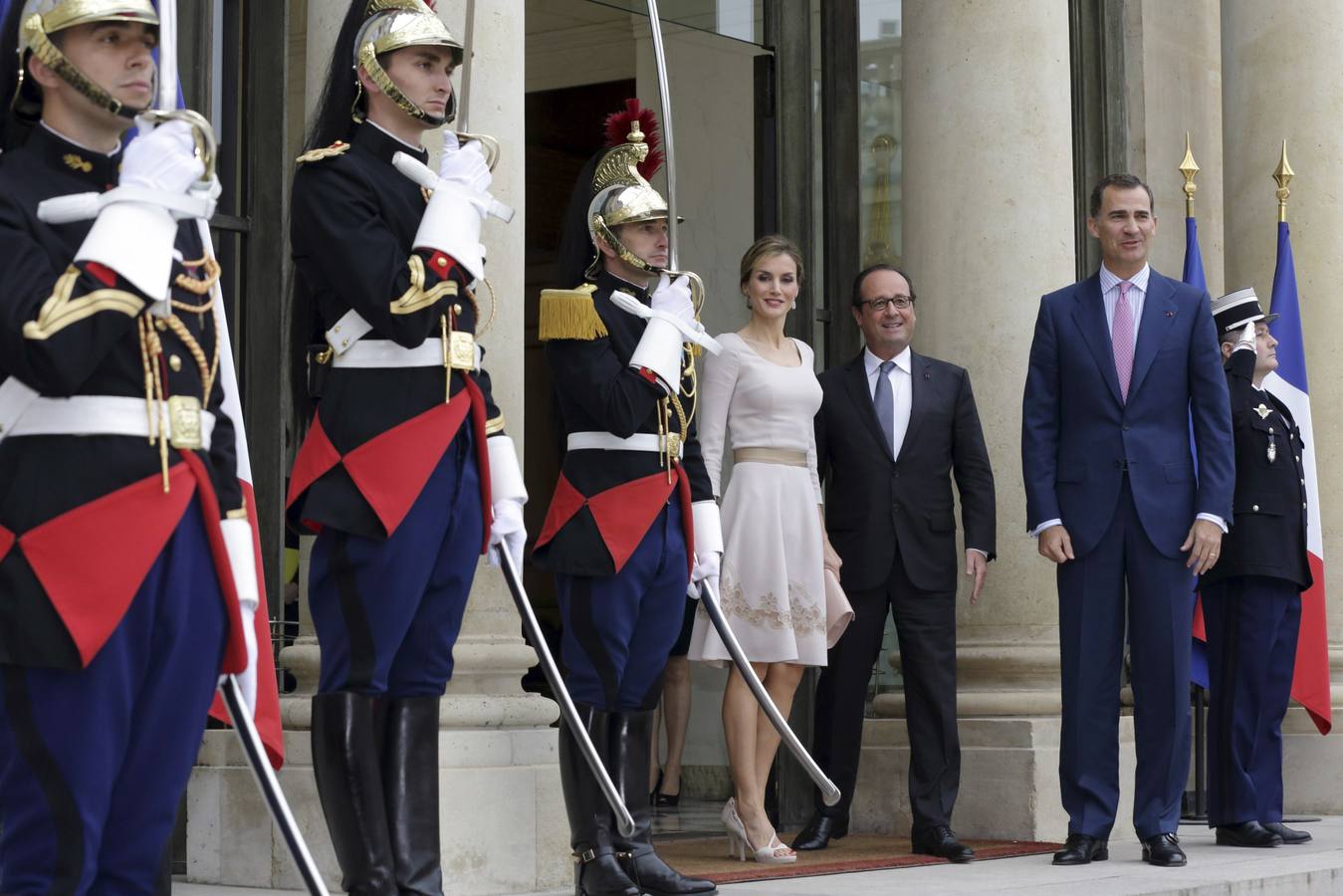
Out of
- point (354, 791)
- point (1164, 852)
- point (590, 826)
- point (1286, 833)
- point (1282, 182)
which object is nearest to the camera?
point (354, 791)

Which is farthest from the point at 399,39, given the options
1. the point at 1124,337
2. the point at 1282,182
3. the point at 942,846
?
the point at 1282,182

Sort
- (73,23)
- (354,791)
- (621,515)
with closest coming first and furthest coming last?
1. (73,23)
2. (354,791)
3. (621,515)

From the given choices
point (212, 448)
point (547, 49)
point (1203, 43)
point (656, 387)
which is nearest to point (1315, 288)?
point (1203, 43)

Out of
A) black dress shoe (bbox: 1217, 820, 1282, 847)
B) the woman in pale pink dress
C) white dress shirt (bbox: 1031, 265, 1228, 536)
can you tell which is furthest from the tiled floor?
white dress shirt (bbox: 1031, 265, 1228, 536)

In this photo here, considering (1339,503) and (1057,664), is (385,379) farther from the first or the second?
(1339,503)

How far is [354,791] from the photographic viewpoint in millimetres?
4164

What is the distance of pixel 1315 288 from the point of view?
9.45 m

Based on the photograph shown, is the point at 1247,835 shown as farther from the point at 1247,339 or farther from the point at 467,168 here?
the point at 467,168

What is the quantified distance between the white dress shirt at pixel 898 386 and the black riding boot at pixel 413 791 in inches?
131

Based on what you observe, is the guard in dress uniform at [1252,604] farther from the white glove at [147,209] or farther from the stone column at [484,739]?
the white glove at [147,209]

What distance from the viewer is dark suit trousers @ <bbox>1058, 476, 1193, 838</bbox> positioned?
6594 mm

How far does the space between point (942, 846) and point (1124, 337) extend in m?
1.74

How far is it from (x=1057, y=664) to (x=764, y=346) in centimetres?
177

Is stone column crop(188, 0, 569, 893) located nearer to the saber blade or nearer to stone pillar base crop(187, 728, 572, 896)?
stone pillar base crop(187, 728, 572, 896)
